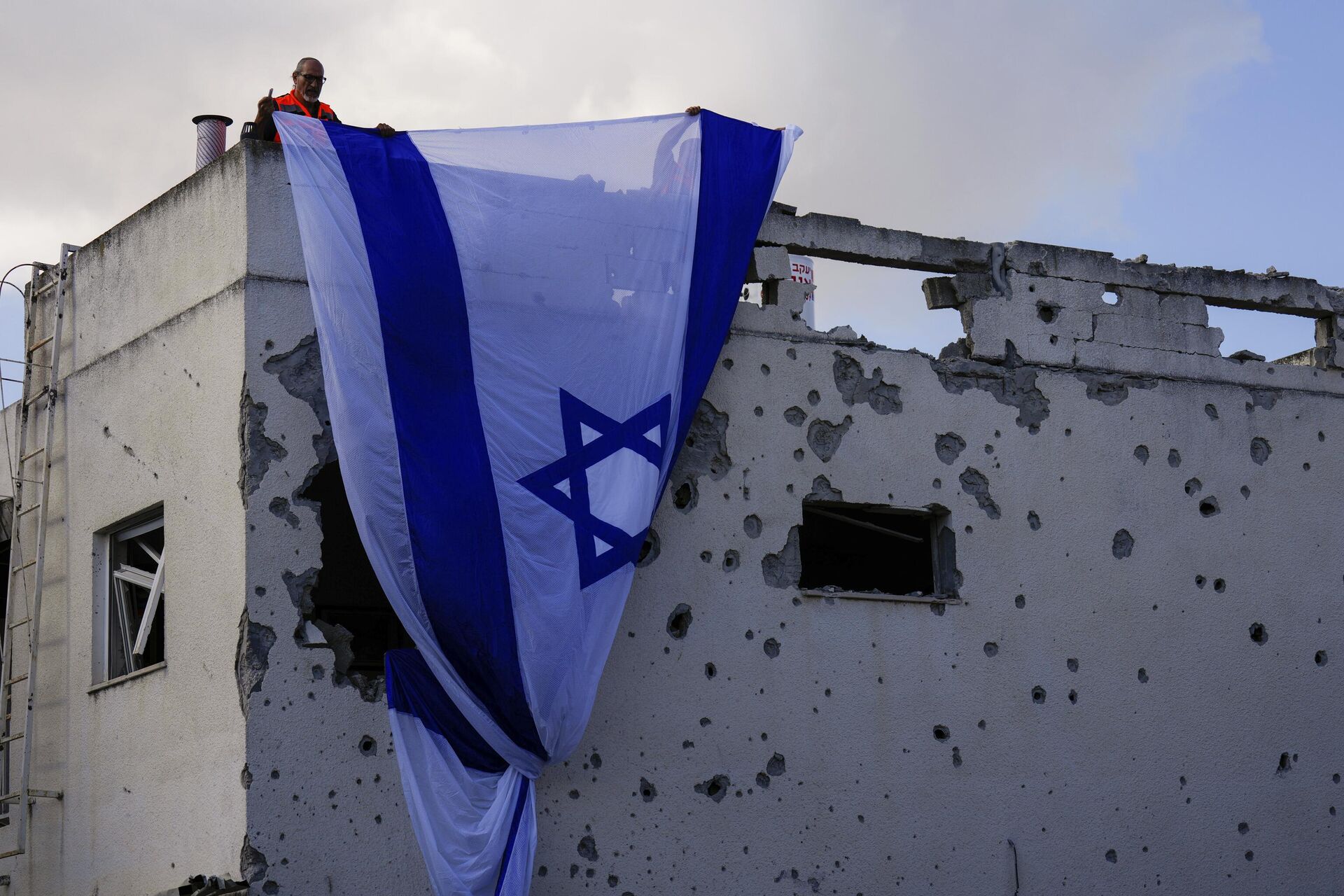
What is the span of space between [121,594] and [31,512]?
1.01 m

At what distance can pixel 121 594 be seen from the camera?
31.0 feet

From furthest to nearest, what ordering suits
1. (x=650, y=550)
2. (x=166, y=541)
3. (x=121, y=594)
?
(x=121, y=594)
(x=650, y=550)
(x=166, y=541)

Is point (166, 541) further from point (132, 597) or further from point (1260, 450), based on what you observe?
point (1260, 450)

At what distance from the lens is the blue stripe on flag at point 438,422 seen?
8.05 m

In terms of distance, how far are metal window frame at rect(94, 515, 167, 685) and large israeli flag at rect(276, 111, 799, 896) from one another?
1866 mm

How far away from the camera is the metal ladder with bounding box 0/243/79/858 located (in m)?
9.78

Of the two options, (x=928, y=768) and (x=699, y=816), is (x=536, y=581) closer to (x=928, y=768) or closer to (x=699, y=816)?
(x=699, y=816)

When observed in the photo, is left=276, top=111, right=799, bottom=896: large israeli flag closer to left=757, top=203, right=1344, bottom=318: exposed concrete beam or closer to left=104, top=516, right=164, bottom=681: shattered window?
left=757, top=203, right=1344, bottom=318: exposed concrete beam

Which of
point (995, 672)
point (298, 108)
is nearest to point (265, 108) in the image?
point (298, 108)

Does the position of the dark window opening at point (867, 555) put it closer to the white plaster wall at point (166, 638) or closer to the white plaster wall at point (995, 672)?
the white plaster wall at point (995, 672)

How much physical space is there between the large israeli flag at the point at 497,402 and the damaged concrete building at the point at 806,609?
332 mm

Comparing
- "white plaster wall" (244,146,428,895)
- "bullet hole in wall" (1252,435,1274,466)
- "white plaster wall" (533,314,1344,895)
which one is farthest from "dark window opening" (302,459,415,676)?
"bullet hole in wall" (1252,435,1274,466)

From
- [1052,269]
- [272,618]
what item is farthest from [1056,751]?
[272,618]

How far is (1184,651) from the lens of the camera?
10297 millimetres
